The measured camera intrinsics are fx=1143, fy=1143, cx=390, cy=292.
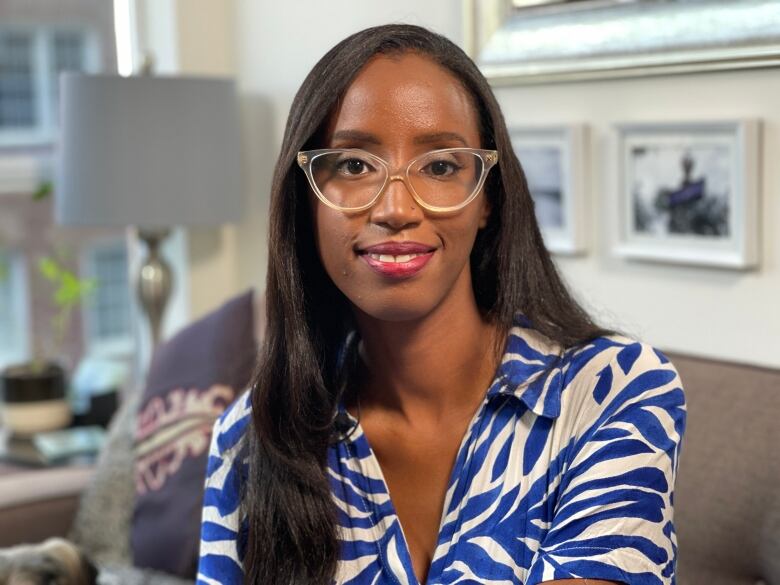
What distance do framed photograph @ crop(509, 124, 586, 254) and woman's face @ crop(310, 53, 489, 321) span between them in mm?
866

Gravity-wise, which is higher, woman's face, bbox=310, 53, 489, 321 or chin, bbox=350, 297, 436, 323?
woman's face, bbox=310, 53, 489, 321

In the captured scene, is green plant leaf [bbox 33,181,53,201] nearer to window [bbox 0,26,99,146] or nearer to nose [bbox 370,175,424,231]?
window [bbox 0,26,99,146]

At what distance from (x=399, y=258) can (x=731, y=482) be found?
25.2 inches

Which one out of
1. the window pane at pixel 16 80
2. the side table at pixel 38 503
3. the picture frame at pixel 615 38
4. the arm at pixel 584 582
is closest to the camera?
the arm at pixel 584 582

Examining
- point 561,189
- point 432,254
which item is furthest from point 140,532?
point 432,254

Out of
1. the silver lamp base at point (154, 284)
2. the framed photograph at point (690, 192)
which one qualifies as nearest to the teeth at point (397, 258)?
the framed photograph at point (690, 192)

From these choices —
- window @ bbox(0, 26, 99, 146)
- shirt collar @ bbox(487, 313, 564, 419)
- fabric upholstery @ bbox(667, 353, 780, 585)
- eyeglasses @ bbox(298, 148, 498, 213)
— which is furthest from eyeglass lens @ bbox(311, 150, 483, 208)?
window @ bbox(0, 26, 99, 146)

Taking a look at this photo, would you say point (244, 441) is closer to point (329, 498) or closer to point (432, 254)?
point (329, 498)

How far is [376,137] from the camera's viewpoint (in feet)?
4.03

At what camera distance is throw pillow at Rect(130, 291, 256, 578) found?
2086mm

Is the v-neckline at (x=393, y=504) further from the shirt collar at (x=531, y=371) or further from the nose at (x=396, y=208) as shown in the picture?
the nose at (x=396, y=208)

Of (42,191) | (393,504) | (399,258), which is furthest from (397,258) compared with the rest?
(42,191)

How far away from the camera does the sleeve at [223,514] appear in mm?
1408

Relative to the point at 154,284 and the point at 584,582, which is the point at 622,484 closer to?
the point at 584,582
